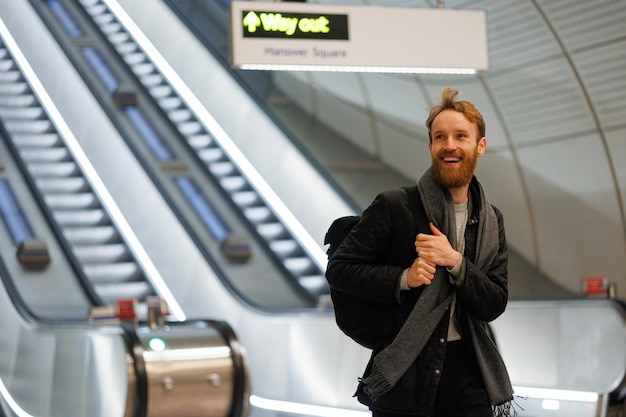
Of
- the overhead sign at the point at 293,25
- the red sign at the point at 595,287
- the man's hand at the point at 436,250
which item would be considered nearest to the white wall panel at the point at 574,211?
the red sign at the point at 595,287

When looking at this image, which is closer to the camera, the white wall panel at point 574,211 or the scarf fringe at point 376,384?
the scarf fringe at point 376,384

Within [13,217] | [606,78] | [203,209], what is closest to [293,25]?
[606,78]

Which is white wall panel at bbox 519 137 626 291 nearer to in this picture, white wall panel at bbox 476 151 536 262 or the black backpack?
white wall panel at bbox 476 151 536 262

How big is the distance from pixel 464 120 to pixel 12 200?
349 inches

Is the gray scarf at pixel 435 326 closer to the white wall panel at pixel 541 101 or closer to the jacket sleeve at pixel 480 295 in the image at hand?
the jacket sleeve at pixel 480 295

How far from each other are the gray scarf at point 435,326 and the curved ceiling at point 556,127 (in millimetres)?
4943

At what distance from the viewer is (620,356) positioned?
21.8 feet

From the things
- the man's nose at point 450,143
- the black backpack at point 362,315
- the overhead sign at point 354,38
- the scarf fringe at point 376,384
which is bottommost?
the scarf fringe at point 376,384

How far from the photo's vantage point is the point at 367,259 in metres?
2.73

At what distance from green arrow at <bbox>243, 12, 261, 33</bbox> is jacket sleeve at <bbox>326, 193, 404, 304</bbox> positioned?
4.64m

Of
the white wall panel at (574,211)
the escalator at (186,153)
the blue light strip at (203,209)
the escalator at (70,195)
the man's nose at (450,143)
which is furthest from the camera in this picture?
the blue light strip at (203,209)

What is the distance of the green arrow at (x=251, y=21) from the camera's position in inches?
282

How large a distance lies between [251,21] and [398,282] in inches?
191

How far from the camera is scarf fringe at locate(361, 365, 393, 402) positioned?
259 cm
